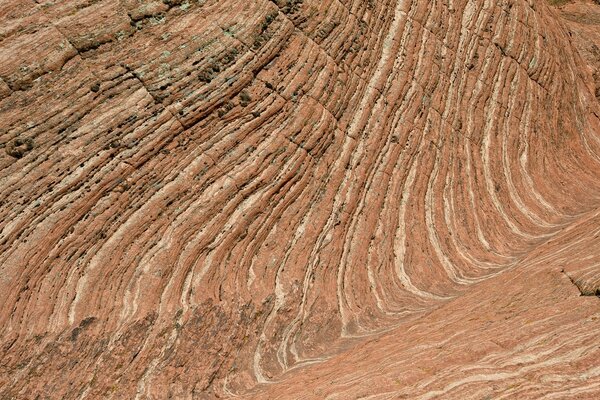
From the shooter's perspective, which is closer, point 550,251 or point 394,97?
point 550,251

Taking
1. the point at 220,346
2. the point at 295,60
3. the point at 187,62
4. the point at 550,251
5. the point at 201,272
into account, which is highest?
the point at 295,60

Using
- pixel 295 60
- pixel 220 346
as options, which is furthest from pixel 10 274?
pixel 295 60

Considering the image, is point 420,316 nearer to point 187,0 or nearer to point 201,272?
point 201,272

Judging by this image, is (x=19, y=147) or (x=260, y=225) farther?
(x=260, y=225)

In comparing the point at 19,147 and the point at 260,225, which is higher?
the point at 19,147

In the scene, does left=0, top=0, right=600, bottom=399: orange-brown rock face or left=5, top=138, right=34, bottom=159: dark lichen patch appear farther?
left=5, top=138, right=34, bottom=159: dark lichen patch
